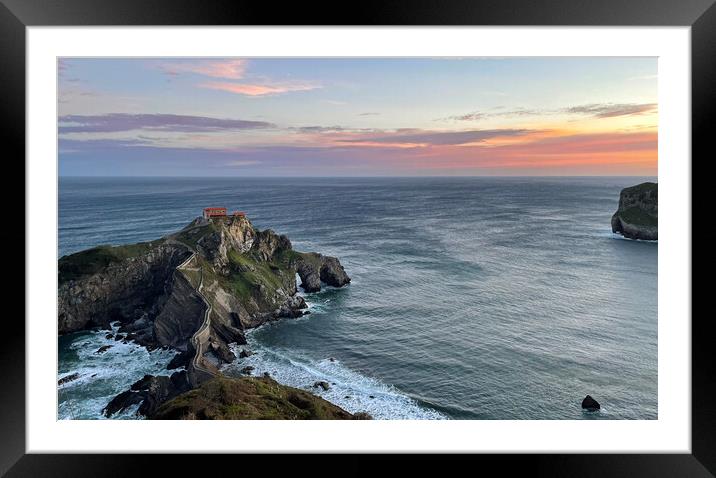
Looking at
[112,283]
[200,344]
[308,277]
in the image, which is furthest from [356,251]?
[200,344]

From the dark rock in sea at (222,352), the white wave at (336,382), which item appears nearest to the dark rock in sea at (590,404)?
the white wave at (336,382)

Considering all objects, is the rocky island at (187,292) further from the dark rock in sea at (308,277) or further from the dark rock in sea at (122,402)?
the dark rock in sea at (122,402)

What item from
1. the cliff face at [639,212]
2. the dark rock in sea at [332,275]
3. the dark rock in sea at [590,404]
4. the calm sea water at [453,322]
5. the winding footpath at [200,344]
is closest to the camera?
the dark rock in sea at [590,404]

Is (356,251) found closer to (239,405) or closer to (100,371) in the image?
(100,371)

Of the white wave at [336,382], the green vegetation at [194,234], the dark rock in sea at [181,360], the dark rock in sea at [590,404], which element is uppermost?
the green vegetation at [194,234]
